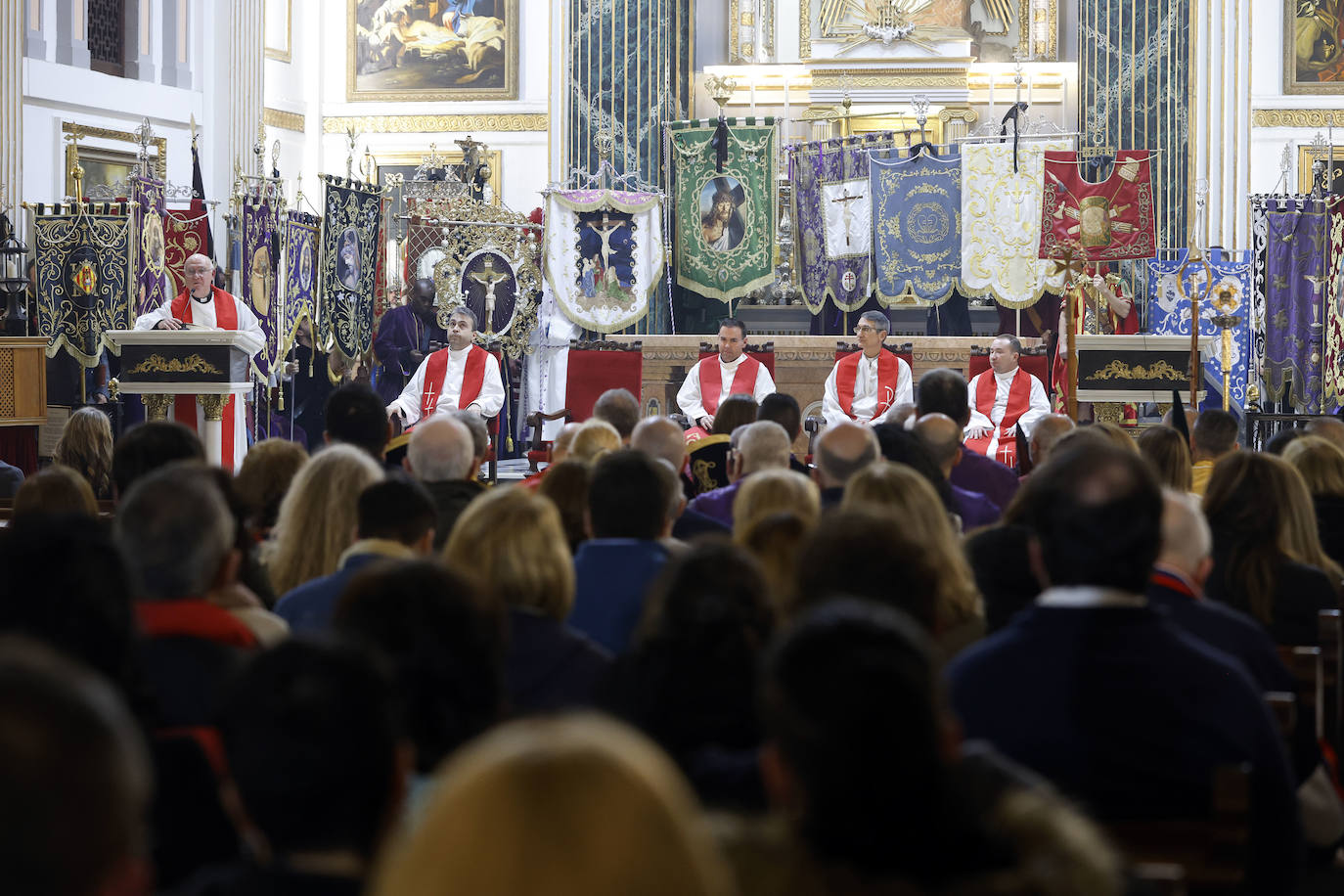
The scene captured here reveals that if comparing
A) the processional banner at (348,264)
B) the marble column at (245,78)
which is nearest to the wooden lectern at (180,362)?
the processional banner at (348,264)

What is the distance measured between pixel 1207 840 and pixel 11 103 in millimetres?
14672

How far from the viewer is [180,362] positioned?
8.06m

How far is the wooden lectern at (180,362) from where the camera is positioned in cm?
801

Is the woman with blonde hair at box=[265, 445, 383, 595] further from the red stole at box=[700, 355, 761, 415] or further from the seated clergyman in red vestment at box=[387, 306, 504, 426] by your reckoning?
the red stole at box=[700, 355, 761, 415]

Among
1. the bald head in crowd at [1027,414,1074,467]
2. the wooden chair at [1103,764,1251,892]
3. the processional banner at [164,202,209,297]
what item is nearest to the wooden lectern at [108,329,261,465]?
the processional banner at [164,202,209,297]

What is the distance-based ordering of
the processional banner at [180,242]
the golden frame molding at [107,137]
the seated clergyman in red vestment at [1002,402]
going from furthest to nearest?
the golden frame molding at [107,137]
the processional banner at [180,242]
the seated clergyman in red vestment at [1002,402]

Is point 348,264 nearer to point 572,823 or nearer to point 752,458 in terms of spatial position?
point 752,458

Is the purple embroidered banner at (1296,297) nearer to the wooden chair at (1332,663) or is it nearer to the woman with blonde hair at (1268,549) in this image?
the woman with blonde hair at (1268,549)

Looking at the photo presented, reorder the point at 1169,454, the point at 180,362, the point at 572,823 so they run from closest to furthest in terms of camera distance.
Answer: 1. the point at 572,823
2. the point at 1169,454
3. the point at 180,362

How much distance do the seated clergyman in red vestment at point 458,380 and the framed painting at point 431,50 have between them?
31.6 feet

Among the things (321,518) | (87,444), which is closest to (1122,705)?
(321,518)

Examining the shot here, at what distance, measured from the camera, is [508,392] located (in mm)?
12547

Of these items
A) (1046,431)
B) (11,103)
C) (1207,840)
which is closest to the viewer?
(1207,840)

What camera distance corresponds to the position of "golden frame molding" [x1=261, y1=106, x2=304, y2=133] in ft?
59.6
